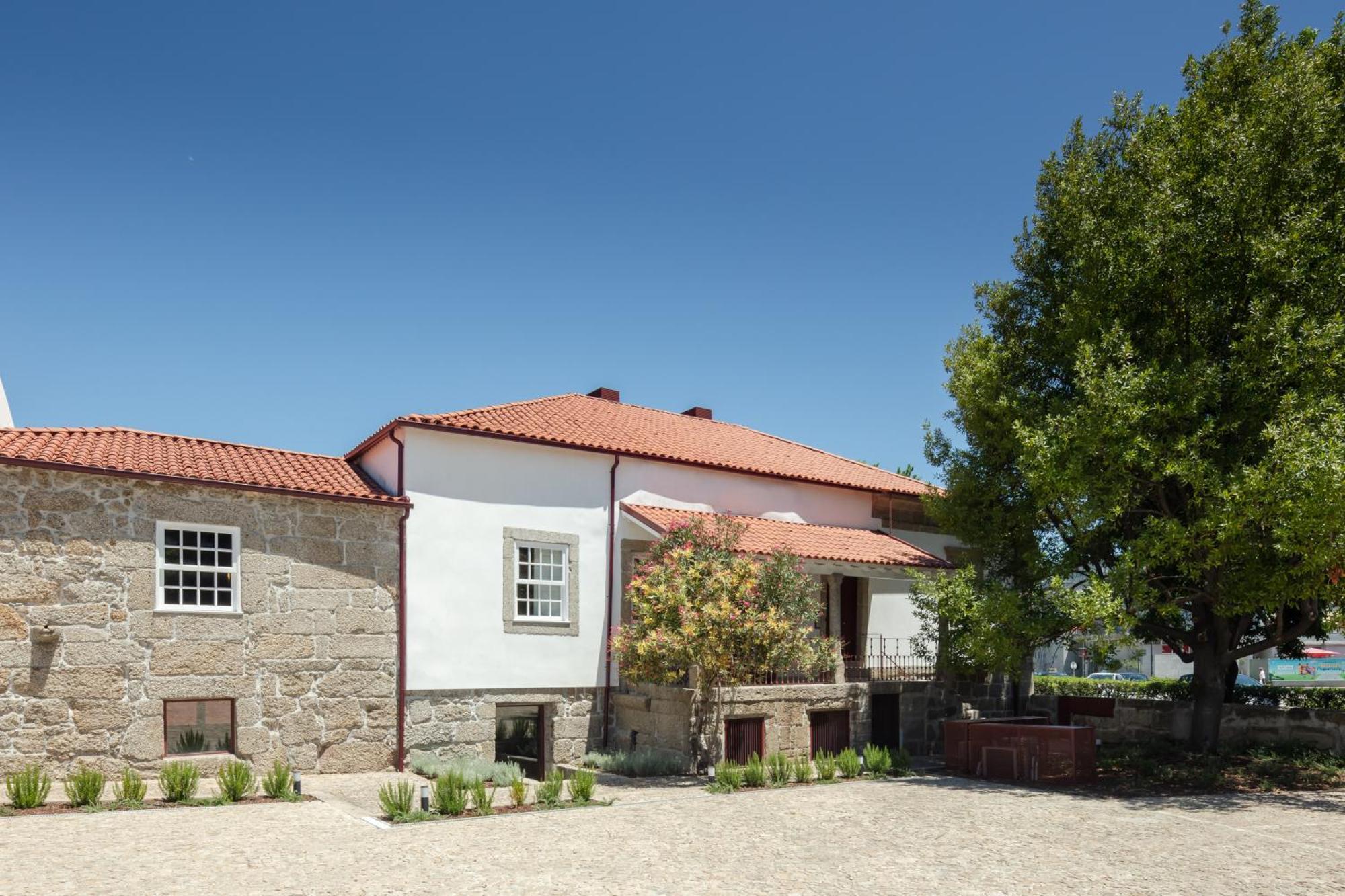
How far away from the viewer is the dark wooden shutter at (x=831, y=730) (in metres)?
19.2

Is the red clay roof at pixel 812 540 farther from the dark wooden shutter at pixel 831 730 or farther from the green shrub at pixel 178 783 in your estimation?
the green shrub at pixel 178 783

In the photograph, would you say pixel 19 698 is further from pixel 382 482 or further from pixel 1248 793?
pixel 1248 793

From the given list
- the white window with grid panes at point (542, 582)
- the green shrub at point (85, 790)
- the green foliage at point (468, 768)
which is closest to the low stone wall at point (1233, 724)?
the white window with grid panes at point (542, 582)

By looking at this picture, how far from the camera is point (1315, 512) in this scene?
→ 13953mm

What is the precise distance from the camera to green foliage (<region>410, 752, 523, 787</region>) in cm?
1584

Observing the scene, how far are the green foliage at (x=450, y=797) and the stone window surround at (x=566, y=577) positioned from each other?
5209mm

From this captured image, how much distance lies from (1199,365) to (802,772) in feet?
30.7

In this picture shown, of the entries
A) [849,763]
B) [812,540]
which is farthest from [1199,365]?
[849,763]

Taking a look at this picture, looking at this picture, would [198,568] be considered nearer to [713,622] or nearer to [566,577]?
[566,577]

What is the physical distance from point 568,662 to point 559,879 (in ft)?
30.6

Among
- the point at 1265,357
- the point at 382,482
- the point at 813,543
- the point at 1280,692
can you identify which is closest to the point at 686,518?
the point at 813,543

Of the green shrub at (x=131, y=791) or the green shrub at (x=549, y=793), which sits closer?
the green shrub at (x=131, y=791)

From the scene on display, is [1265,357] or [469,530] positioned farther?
[469,530]

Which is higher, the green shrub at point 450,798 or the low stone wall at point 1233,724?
the green shrub at point 450,798
